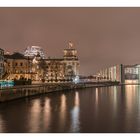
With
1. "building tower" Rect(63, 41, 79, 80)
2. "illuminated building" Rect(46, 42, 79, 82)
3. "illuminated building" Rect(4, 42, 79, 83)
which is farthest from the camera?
"building tower" Rect(63, 41, 79, 80)

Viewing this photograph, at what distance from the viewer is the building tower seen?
14220 cm

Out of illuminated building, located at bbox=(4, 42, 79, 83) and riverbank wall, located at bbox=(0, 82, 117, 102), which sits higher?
illuminated building, located at bbox=(4, 42, 79, 83)

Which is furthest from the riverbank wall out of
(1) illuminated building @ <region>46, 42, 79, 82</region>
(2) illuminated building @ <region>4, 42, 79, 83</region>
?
(1) illuminated building @ <region>46, 42, 79, 82</region>

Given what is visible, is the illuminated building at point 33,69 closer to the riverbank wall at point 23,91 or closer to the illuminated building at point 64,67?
the illuminated building at point 64,67

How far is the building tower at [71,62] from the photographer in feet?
467

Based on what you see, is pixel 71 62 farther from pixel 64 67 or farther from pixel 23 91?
pixel 23 91

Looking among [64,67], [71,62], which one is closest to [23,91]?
[64,67]

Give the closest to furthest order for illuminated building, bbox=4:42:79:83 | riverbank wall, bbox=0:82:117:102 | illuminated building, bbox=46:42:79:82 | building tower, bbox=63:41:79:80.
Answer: riverbank wall, bbox=0:82:117:102
illuminated building, bbox=4:42:79:83
illuminated building, bbox=46:42:79:82
building tower, bbox=63:41:79:80

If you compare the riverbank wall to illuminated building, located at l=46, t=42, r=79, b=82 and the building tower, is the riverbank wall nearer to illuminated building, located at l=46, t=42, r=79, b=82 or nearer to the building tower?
illuminated building, located at l=46, t=42, r=79, b=82

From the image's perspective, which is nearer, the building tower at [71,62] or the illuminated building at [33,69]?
the illuminated building at [33,69]

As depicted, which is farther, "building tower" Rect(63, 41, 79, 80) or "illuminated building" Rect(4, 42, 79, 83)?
"building tower" Rect(63, 41, 79, 80)

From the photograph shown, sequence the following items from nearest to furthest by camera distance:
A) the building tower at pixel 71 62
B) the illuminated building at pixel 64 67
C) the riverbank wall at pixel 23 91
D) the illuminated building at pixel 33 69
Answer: the riverbank wall at pixel 23 91 < the illuminated building at pixel 33 69 < the illuminated building at pixel 64 67 < the building tower at pixel 71 62

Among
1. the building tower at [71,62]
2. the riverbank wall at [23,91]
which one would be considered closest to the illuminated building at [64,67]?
the building tower at [71,62]
